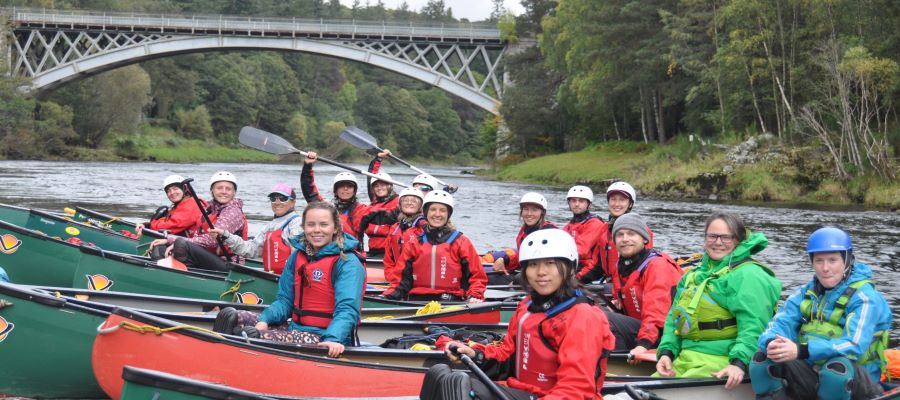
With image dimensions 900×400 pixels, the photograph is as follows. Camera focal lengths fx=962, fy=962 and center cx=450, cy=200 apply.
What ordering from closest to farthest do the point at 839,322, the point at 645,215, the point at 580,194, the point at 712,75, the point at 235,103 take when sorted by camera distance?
the point at 839,322
the point at 580,194
the point at 645,215
the point at 712,75
the point at 235,103

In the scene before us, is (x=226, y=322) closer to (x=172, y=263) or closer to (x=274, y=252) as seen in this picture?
(x=274, y=252)

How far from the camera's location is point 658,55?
36719mm

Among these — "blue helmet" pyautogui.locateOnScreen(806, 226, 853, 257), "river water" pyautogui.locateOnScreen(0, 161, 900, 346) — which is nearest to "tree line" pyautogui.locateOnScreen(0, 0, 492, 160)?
"river water" pyautogui.locateOnScreen(0, 161, 900, 346)

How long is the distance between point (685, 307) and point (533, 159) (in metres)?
43.1

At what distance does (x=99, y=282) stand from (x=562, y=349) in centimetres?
559

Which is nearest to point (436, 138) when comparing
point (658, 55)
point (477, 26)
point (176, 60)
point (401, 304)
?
point (176, 60)

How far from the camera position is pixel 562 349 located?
4.45 meters

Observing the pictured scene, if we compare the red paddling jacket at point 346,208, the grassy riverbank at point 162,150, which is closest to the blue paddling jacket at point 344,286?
the red paddling jacket at point 346,208

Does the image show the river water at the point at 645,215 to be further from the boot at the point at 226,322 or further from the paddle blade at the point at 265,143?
the paddle blade at the point at 265,143

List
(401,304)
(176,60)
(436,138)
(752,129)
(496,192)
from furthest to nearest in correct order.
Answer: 1. (436,138)
2. (176,60)
3. (496,192)
4. (752,129)
5. (401,304)

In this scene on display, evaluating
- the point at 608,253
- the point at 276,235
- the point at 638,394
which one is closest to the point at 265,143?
the point at 276,235

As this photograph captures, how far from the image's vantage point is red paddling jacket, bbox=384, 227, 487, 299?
26.9ft

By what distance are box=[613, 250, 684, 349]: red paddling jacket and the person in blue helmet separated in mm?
1126

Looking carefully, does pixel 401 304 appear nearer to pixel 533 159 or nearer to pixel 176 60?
pixel 533 159
